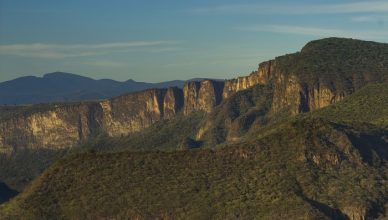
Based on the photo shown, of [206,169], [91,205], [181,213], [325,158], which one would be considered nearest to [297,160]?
[325,158]

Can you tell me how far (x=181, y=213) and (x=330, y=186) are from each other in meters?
32.4

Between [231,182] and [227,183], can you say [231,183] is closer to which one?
[231,182]

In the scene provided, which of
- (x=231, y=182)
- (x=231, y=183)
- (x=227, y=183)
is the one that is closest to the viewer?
(x=231, y=183)

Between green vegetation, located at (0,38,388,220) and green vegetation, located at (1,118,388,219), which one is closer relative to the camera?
green vegetation, located at (0,38,388,220)

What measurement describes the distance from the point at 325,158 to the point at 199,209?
33.9m

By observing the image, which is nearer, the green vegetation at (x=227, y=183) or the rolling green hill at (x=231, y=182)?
the rolling green hill at (x=231, y=182)

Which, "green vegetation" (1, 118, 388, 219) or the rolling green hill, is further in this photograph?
"green vegetation" (1, 118, 388, 219)

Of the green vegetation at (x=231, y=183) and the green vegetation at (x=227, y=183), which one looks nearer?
the green vegetation at (x=231, y=183)

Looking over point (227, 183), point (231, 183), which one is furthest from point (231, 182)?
point (227, 183)

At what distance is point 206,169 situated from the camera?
188 m

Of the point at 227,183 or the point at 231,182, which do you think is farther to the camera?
the point at 231,182

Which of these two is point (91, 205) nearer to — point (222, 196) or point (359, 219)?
point (222, 196)

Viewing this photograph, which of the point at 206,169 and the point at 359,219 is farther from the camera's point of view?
the point at 206,169

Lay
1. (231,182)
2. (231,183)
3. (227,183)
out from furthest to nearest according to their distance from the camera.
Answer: (231,182) → (227,183) → (231,183)
